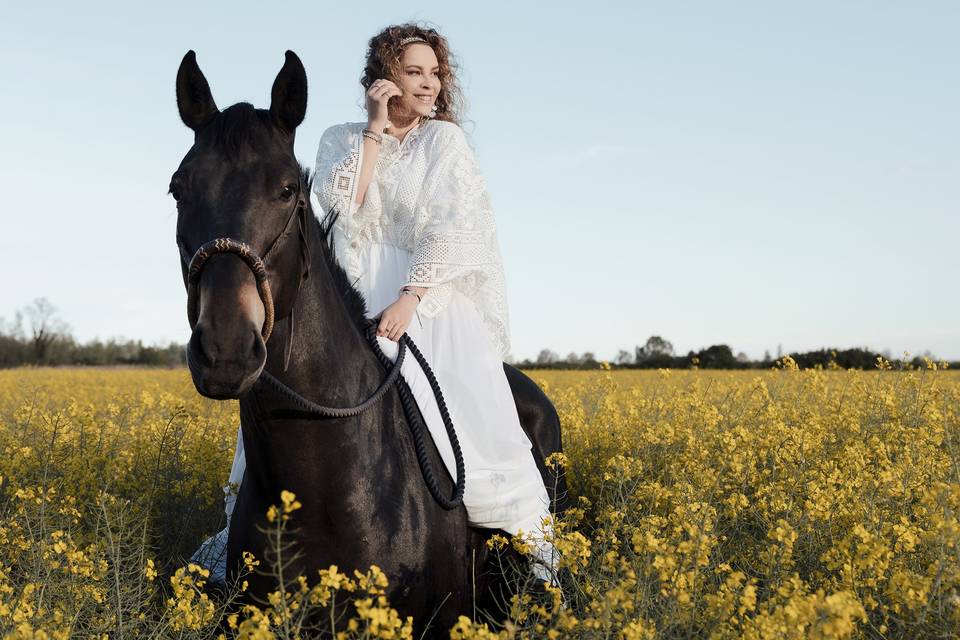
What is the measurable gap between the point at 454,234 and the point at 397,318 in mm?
478

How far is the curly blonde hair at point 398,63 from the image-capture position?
360cm

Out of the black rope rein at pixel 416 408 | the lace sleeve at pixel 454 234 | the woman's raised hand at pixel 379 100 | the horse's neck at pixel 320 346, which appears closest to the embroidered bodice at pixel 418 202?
the lace sleeve at pixel 454 234

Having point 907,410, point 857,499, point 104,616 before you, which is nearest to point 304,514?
point 104,616

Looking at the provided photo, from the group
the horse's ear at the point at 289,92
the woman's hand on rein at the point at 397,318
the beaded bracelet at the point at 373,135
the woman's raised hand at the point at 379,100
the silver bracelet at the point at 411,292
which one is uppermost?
the woman's raised hand at the point at 379,100

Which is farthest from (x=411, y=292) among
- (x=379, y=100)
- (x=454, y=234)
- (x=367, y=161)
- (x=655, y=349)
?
(x=655, y=349)

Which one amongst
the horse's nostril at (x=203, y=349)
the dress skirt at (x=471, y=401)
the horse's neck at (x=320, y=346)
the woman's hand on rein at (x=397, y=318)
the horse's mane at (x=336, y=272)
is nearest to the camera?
the horse's nostril at (x=203, y=349)

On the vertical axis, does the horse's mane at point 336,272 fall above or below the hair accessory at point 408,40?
below

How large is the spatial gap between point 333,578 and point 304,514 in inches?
25.2

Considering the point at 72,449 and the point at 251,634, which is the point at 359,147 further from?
the point at 72,449

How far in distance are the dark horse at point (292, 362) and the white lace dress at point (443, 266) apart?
0.33m

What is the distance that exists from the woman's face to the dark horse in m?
0.93

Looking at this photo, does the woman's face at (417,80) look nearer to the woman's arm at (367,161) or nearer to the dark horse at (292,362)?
the woman's arm at (367,161)

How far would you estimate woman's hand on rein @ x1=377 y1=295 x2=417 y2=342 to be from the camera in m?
3.07

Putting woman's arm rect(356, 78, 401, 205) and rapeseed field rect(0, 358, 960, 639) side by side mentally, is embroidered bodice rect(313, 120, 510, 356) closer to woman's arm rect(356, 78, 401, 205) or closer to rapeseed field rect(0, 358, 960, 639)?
woman's arm rect(356, 78, 401, 205)
